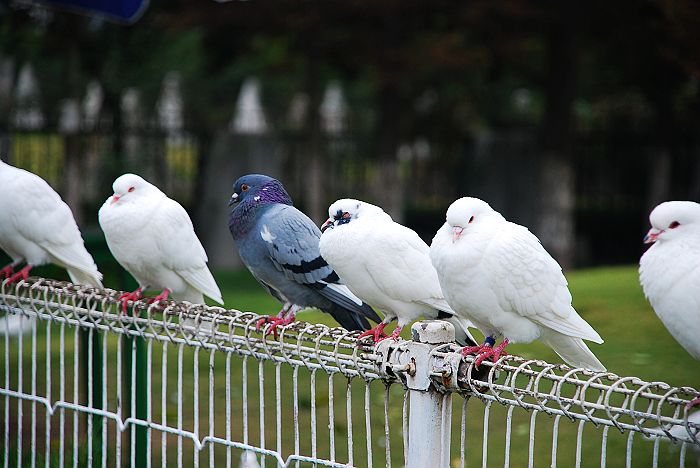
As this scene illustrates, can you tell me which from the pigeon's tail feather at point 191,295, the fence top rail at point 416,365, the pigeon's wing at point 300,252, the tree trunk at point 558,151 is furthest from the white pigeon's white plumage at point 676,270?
the tree trunk at point 558,151

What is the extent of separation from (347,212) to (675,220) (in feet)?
3.69

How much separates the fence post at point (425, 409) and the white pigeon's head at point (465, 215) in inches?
23.5

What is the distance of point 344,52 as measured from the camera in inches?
452

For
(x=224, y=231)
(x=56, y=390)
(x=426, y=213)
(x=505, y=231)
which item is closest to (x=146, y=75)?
(x=224, y=231)

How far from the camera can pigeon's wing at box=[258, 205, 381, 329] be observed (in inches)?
141

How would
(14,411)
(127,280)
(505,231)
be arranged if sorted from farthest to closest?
(14,411)
(127,280)
(505,231)

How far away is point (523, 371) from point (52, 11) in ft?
32.3

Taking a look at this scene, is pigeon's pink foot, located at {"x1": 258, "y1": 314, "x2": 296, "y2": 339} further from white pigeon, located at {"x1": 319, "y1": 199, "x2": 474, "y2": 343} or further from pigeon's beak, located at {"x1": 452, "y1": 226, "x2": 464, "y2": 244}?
pigeon's beak, located at {"x1": 452, "y1": 226, "x2": 464, "y2": 244}

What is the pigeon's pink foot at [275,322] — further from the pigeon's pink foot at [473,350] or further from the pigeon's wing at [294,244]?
the pigeon's pink foot at [473,350]

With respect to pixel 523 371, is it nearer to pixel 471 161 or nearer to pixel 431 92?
pixel 471 161

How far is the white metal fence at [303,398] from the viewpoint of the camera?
2152 mm

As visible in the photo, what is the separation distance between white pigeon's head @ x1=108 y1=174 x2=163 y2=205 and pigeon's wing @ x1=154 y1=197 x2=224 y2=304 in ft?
0.33

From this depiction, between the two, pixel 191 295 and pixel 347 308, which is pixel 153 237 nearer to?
pixel 191 295

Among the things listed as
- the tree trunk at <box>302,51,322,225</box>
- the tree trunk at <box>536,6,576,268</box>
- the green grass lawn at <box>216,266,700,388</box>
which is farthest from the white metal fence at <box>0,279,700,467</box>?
the tree trunk at <box>536,6,576,268</box>
